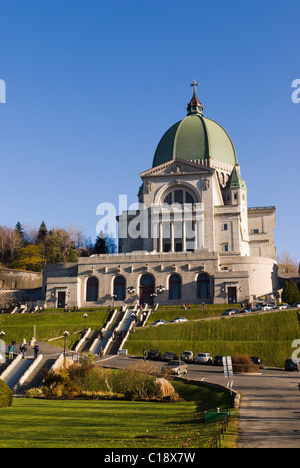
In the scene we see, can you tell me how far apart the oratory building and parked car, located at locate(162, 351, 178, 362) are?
89.5 feet

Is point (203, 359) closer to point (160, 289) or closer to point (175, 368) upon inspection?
point (175, 368)

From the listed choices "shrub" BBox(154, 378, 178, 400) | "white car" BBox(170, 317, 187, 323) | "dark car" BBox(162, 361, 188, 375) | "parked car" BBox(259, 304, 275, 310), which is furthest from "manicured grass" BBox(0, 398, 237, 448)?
"parked car" BBox(259, 304, 275, 310)

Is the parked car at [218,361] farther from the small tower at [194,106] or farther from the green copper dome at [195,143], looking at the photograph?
the small tower at [194,106]

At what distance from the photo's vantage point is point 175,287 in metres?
76.9

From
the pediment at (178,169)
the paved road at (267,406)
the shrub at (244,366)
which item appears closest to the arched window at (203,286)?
the pediment at (178,169)

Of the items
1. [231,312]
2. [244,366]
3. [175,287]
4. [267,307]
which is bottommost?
[244,366]

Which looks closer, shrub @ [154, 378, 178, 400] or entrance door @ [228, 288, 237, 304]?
shrub @ [154, 378, 178, 400]

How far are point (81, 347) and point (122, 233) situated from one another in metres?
42.6

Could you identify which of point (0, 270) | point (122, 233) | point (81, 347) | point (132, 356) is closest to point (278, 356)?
point (132, 356)

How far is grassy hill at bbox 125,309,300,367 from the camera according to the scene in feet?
165

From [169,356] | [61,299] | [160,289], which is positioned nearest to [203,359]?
[169,356]

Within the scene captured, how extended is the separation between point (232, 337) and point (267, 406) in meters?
29.8

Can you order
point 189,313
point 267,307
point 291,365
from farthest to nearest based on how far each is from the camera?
point 189,313, point 267,307, point 291,365

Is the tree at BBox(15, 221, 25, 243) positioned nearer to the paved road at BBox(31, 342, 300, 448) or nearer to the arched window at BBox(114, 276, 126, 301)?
the arched window at BBox(114, 276, 126, 301)
